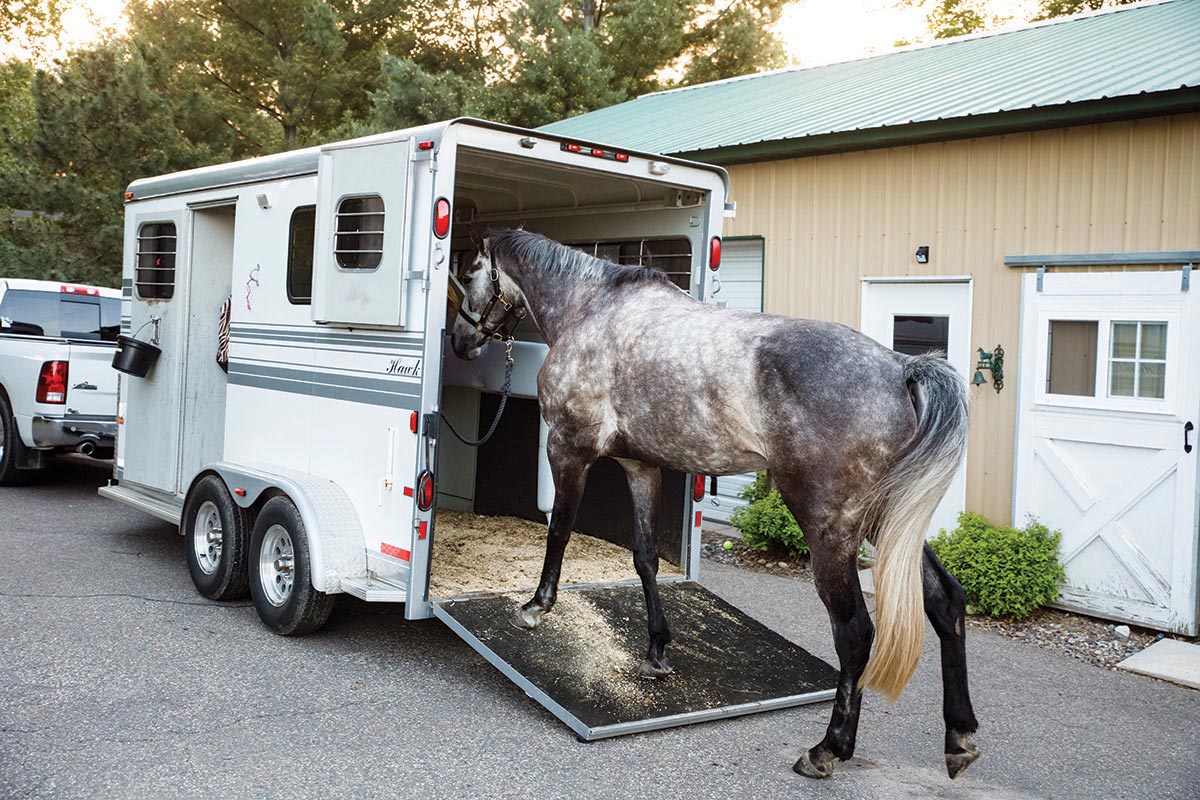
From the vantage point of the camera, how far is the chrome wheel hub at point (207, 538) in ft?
21.0

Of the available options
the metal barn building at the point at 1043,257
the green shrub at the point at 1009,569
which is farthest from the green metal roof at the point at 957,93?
the green shrub at the point at 1009,569

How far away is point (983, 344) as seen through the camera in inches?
297

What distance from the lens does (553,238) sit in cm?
685

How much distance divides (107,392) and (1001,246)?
7.64 m

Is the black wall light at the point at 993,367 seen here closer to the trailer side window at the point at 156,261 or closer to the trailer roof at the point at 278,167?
the trailer roof at the point at 278,167

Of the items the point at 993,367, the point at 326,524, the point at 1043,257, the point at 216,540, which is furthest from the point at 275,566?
the point at 1043,257

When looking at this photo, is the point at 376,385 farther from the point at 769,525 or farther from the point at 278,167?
the point at 769,525

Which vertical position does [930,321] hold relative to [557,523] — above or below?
above

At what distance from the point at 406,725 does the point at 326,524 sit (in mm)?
1220

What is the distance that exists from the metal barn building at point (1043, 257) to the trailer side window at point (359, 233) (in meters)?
4.39

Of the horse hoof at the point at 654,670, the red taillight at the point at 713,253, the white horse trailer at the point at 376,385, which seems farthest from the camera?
the red taillight at the point at 713,253

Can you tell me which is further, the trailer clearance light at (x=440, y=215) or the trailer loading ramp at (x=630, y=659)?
the trailer clearance light at (x=440, y=215)

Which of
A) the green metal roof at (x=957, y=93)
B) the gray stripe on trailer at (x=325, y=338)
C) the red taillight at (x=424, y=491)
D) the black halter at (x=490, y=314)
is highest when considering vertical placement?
the green metal roof at (x=957, y=93)

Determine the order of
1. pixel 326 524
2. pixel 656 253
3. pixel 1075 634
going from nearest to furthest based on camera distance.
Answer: pixel 326 524, pixel 656 253, pixel 1075 634
